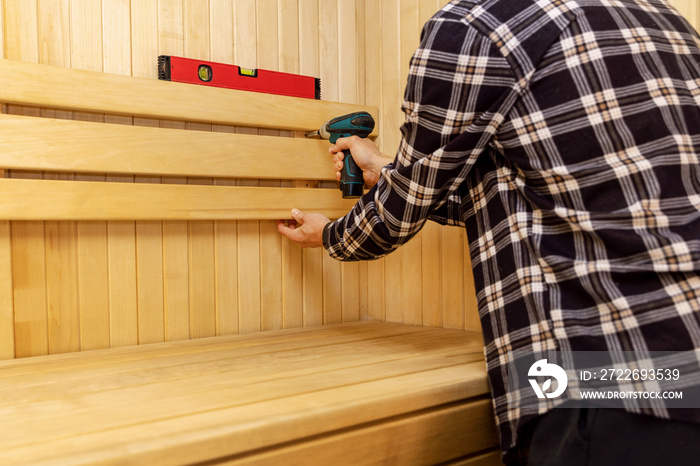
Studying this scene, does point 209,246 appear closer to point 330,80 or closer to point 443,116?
point 330,80

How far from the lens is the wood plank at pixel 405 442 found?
0.87 meters

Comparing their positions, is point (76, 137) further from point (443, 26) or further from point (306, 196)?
point (443, 26)

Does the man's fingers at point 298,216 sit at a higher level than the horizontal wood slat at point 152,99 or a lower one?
lower

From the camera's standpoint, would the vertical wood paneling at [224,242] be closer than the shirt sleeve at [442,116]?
No

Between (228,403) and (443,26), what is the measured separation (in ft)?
2.15

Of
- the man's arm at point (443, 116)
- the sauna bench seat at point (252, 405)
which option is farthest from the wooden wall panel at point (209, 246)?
the man's arm at point (443, 116)

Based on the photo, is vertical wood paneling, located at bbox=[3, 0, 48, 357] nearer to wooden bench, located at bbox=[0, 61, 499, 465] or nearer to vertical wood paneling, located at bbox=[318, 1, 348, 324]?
wooden bench, located at bbox=[0, 61, 499, 465]

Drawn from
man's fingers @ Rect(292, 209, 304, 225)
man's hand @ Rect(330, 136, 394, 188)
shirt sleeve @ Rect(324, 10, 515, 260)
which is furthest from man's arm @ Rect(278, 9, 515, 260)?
man's fingers @ Rect(292, 209, 304, 225)

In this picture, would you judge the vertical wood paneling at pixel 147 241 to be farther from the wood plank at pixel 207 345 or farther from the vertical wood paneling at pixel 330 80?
the vertical wood paneling at pixel 330 80

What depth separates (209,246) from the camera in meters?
1.55

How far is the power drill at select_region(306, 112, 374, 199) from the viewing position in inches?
61.8
